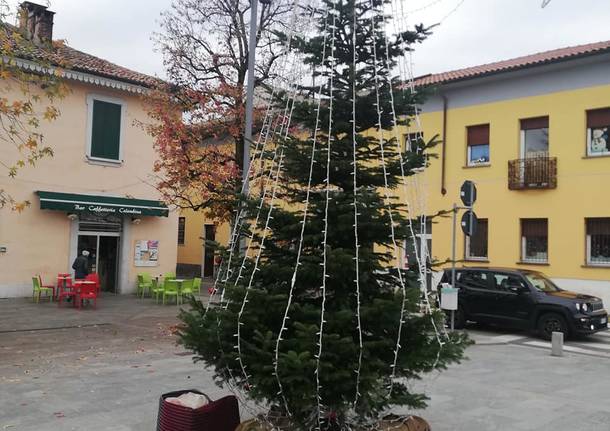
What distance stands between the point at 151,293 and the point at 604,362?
14.1 metres

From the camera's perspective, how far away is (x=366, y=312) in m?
4.19

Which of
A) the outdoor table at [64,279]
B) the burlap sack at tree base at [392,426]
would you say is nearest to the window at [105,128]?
the outdoor table at [64,279]

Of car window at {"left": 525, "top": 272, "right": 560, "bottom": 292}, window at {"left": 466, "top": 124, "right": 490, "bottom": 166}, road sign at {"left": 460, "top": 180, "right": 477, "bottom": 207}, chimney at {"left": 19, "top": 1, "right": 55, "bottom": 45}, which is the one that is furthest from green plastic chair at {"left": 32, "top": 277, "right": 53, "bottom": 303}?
window at {"left": 466, "top": 124, "right": 490, "bottom": 166}

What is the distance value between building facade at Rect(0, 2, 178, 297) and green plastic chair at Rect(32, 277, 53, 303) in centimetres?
83

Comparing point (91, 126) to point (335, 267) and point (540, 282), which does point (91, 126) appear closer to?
point (540, 282)

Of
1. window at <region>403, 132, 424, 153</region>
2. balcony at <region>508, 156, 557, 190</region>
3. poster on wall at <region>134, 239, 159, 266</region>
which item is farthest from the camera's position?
poster on wall at <region>134, 239, 159, 266</region>

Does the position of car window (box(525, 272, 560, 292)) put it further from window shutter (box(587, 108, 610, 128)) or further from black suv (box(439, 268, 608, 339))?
window shutter (box(587, 108, 610, 128))

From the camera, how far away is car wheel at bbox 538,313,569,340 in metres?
13.1

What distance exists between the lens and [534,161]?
19250mm

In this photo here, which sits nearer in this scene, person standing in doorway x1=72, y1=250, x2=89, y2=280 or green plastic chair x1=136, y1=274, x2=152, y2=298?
person standing in doorway x1=72, y1=250, x2=89, y2=280

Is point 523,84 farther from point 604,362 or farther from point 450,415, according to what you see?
point 450,415

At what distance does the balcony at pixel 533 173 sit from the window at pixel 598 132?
A: 1.14m

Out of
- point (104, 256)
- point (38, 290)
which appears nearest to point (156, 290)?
point (38, 290)

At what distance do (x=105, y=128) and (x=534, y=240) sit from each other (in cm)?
1483
